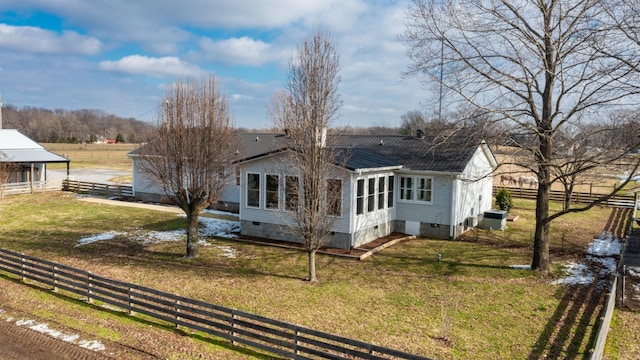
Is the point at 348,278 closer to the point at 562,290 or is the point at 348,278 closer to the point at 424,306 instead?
the point at 424,306

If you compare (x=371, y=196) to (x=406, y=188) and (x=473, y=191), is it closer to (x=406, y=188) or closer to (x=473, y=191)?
(x=406, y=188)

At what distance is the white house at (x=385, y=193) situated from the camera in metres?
19.0

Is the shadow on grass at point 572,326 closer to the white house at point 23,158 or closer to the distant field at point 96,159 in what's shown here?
the white house at point 23,158

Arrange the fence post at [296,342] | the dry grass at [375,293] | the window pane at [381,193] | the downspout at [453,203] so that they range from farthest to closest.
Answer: the downspout at [453,203] → the window pane at [381,193] → the dry grass at [375,293] → the fence post at [296,342]

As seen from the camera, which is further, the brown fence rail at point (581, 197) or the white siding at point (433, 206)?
the brown fence rail at point (581, 197)

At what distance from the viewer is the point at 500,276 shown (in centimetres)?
1554

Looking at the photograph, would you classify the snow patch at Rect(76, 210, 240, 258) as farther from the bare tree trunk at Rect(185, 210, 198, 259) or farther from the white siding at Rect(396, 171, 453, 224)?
the white siding at Rect(396, 171, 453, 224)

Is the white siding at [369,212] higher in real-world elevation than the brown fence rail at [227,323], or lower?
higher

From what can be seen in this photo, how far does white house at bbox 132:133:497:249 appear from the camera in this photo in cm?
1902

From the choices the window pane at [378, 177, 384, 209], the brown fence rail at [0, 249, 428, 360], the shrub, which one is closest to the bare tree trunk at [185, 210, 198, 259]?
the brown fence rail at [0, 249, 428, 360]

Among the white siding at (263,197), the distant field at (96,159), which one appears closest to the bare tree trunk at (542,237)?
the white siding at (263,197)

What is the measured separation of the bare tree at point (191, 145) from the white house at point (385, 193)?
2.74m

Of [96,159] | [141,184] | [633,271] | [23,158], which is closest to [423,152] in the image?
[633,271]

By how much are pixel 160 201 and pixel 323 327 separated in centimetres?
2445
